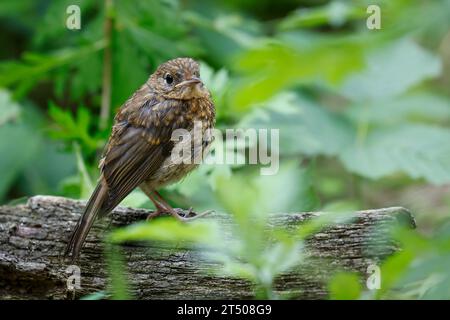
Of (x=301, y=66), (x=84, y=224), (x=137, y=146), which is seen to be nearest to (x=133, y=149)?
(x=137, y=146)

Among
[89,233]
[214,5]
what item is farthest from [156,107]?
[214,5]

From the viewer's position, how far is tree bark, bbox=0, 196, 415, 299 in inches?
128

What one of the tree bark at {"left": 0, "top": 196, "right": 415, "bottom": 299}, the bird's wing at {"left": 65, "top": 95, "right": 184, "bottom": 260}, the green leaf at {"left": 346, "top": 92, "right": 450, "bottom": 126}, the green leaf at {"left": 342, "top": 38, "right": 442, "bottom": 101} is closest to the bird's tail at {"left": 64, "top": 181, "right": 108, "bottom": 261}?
the bird's wing at {"left": 65, "top": 95, "right": 184, "bottom": 260}

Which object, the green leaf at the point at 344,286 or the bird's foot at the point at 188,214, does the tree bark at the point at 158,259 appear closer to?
the bird's foot at the point at 188,214

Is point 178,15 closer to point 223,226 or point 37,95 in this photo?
point 223,226

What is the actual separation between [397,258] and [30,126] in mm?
4829

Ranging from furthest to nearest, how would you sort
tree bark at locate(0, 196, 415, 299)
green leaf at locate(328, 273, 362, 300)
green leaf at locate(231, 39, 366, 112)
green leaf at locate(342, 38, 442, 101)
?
green leaf at locate(342, 38, 442, 101) → tree bark at locate(0, 196, 415, 299) → green leaf at locate(328, 273, 362, 300) → green leaf at locate(231, 39, 366, 112)

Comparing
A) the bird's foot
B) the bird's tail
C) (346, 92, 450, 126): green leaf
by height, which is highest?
(346, 92, 450, 126): green leaf

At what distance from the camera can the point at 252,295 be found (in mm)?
3277

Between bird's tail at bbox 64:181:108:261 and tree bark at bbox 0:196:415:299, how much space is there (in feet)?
0.33

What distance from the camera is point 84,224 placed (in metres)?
3.36

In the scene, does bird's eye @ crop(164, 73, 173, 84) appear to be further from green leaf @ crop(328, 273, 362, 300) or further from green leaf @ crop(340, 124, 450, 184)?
green leaf @ crop(328, 273, 362, 300)

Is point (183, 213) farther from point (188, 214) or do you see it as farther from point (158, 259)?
point (158, 259)

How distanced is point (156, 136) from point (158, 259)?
733 mm
